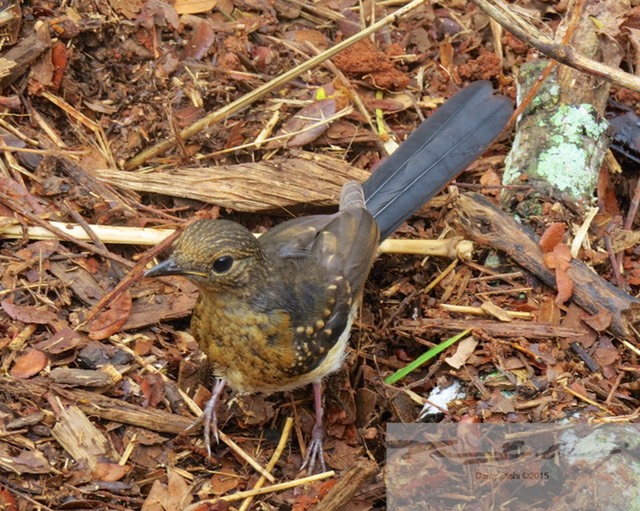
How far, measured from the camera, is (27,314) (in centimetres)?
461

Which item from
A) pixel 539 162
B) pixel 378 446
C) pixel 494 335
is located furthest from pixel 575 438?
pixel 539 162

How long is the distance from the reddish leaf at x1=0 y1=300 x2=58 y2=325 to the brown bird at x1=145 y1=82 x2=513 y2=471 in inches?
33.0

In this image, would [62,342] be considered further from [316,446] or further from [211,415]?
[316,446]

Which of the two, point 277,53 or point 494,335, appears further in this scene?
point 277,53

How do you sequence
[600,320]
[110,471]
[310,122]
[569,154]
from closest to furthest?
[110,471], [600,320], [569,154], [310,122]

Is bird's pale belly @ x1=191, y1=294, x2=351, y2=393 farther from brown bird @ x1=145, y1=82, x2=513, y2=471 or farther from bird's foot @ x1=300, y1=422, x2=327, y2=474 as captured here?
bird's foot @ x1=300, y1=422, x2=327, y2=474

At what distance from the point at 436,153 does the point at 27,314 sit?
2.55m

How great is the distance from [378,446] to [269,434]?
0.61 metres

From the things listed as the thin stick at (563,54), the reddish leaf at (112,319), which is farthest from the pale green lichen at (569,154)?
the reddish leaf at (112,319)

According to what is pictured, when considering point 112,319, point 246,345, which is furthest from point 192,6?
point 246,345

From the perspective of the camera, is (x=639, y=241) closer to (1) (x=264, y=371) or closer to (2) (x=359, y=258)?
(2) (x=359, y=258)

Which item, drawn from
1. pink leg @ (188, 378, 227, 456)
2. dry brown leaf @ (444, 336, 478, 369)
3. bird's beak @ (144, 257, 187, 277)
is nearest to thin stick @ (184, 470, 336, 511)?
pink leg @ (188, 378, 227, 456)

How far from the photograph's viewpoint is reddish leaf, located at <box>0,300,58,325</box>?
15.1 feet

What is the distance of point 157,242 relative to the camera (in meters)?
5.03
